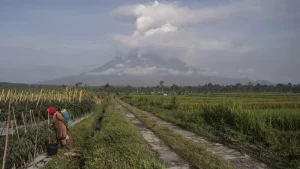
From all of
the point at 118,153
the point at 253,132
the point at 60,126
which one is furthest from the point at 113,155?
the point at 253,132

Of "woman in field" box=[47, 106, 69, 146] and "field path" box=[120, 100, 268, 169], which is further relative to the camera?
"woman in field" box=[47, 106, 69, 146]

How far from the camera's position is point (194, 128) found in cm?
1346

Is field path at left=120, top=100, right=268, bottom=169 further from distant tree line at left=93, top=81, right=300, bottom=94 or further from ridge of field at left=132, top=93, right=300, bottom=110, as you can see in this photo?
distant tree line at left=93, top=81, right=300, bottom=94

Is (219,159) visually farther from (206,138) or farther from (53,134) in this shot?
(53,134)

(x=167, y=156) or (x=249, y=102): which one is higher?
(x=249, y=102)

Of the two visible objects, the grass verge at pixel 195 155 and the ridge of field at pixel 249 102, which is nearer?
the grass verge at pixel 195 155

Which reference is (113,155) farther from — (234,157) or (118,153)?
(234,157)

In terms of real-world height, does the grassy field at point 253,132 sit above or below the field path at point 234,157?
above

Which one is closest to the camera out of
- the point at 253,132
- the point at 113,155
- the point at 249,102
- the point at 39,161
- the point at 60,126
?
the point at 113,155

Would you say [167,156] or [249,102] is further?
[249,102]

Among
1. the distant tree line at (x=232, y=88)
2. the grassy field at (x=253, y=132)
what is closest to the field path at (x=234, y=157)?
the grassy field at (x=253, y=132)

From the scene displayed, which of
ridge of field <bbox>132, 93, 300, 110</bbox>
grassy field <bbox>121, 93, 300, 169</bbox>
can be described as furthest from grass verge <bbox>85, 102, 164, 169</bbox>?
ridge of field <bbox>132, 93, 300, 110</bbox>

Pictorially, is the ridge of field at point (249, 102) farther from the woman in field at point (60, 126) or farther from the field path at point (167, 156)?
the woman in field at point (60, 126)

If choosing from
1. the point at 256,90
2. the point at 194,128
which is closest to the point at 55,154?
the point at 194,128
